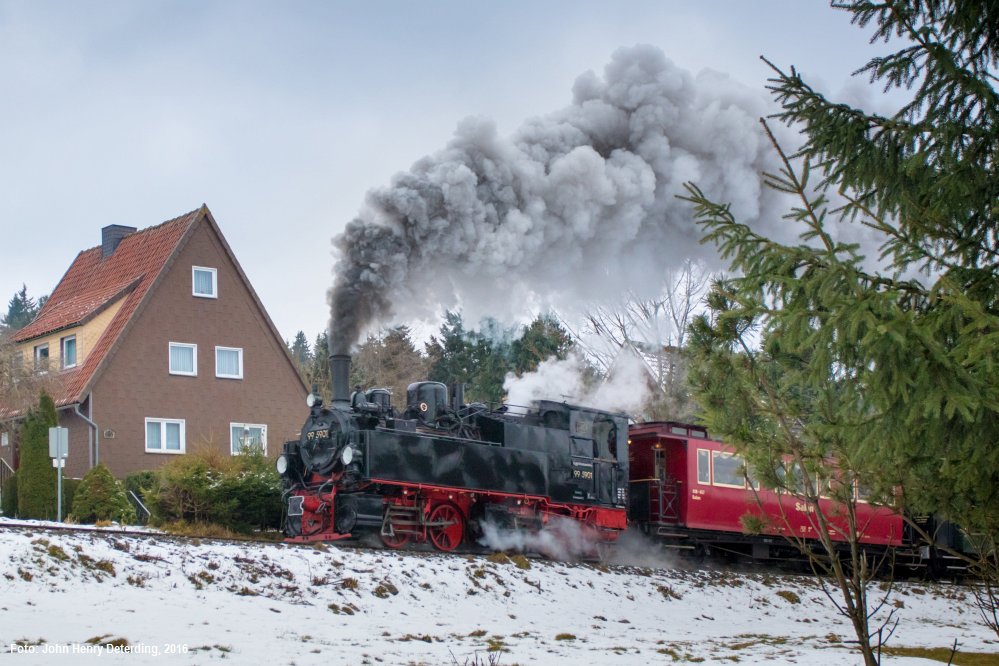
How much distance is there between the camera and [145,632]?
9641 millimetres

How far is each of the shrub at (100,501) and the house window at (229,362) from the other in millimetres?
7688

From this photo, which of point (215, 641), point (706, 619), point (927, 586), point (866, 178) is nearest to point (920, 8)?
point (866, 178)

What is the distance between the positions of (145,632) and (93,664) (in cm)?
134

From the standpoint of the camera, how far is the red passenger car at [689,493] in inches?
826

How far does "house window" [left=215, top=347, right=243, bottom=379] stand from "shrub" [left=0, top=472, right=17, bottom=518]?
6.15 metres

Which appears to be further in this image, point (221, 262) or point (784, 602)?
point (221, 262)

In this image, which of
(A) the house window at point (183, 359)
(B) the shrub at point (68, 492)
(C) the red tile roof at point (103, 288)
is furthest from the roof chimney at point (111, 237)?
(B) the shrub at point (68, 492)

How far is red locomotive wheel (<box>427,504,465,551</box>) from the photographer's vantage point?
18094 millimetres

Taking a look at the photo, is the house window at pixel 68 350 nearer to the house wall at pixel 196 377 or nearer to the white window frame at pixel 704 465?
the house wall at pixel 196 377

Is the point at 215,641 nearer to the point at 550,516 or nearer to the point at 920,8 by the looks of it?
the point at 920,8

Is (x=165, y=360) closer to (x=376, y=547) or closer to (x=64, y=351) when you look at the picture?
(x=64, y=351)

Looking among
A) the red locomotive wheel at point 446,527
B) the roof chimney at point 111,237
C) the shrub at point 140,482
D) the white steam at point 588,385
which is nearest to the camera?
the red locomotive wheel at point 446,527

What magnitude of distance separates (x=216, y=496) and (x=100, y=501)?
376 cm

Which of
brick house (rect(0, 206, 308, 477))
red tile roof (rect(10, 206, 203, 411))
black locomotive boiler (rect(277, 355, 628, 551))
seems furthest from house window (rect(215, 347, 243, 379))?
black locomotive boiler (rect(277, 355, 628, 551))
